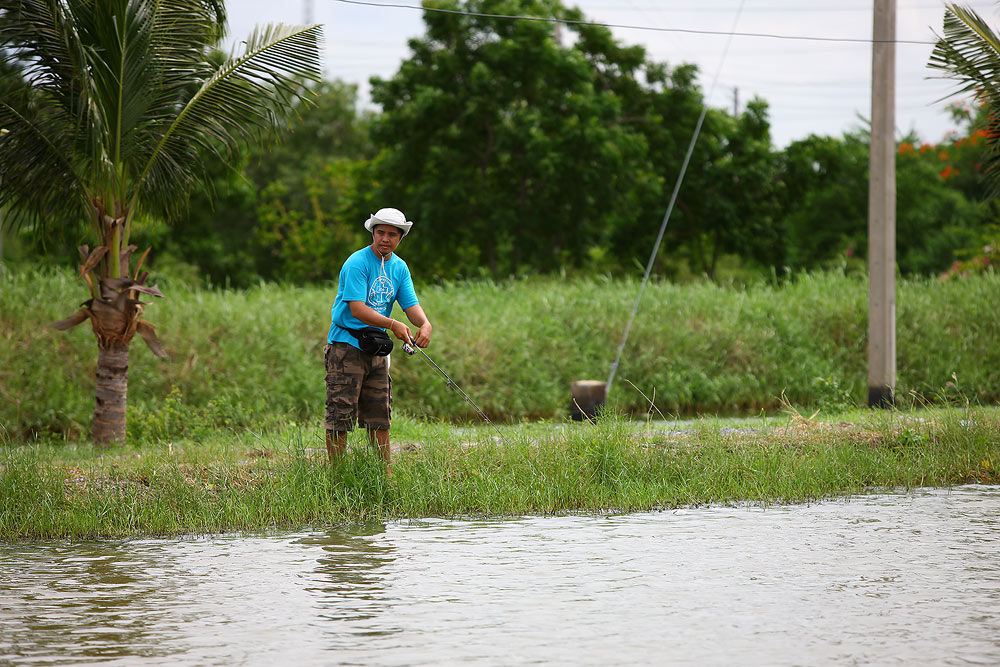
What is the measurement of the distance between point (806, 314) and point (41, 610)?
607 inches

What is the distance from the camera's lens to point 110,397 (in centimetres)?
1204

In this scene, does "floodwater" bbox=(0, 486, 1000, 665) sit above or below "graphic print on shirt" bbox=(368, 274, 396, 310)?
below

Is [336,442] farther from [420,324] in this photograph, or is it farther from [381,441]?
[420,324]

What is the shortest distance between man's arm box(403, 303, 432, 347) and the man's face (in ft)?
1.56

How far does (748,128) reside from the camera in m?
Answer: 35.8

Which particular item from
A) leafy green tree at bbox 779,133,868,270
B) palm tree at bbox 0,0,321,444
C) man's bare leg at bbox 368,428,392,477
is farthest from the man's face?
leafy green tree at bbox 779,133,868,270

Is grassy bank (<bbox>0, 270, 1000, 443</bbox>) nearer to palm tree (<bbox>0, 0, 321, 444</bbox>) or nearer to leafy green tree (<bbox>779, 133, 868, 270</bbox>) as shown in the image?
palm tree (<bbox>0, 0, 321, 444</bbox>)

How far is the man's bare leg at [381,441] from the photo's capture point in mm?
8586

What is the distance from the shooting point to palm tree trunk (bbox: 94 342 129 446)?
12.0 m

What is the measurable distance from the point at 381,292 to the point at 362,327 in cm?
29

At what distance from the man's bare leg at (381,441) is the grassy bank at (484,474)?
10cm

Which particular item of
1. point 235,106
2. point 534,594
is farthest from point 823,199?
point 534,594

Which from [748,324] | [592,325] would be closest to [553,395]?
[592,325]

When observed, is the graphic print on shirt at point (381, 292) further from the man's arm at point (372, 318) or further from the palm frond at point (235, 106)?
the palm frond at point (235, 106)
